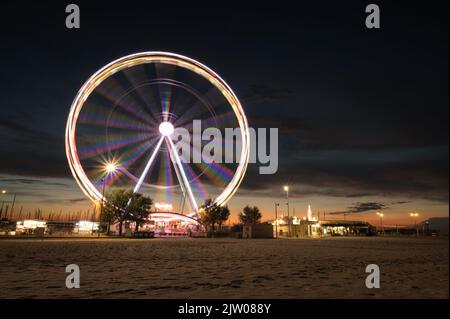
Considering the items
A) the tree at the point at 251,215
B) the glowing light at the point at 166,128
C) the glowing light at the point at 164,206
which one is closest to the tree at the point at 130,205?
the glowing light at the point at 166,128

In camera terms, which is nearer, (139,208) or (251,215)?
(139,208)

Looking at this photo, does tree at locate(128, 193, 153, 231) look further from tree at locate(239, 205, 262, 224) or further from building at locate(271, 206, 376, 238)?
tree at locate(239, 205, 262, 224)

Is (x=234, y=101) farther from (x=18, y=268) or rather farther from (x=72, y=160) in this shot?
(x=18, y=268)

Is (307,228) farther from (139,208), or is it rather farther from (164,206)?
(164,206)

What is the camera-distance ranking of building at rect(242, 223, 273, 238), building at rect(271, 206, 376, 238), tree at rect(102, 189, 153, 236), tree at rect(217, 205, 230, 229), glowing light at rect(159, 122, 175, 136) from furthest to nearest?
tree at rect(217, 205, 230, 229) < building at rect(271, 206, 376, 238) < tree at rect(102, 189, 153, 236) < building at rect(242, 223, 273, 238) < glowing light at rect(159, 122, 175, 136)

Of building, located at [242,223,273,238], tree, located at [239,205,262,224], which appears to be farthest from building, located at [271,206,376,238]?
tree, located at [239,205,262,224]

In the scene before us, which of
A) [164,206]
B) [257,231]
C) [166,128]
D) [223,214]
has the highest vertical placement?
[166,128]

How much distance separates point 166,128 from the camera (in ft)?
113

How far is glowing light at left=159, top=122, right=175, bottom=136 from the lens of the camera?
34344 mm

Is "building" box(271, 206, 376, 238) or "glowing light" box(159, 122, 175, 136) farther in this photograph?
"building" box(271, 206, 376, 238)

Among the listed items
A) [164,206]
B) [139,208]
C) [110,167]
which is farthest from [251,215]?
[110,167]

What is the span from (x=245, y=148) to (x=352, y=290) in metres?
28.0

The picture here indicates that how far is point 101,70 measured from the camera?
31.9 m

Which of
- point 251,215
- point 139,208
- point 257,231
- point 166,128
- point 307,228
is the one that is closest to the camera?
point 166,128
